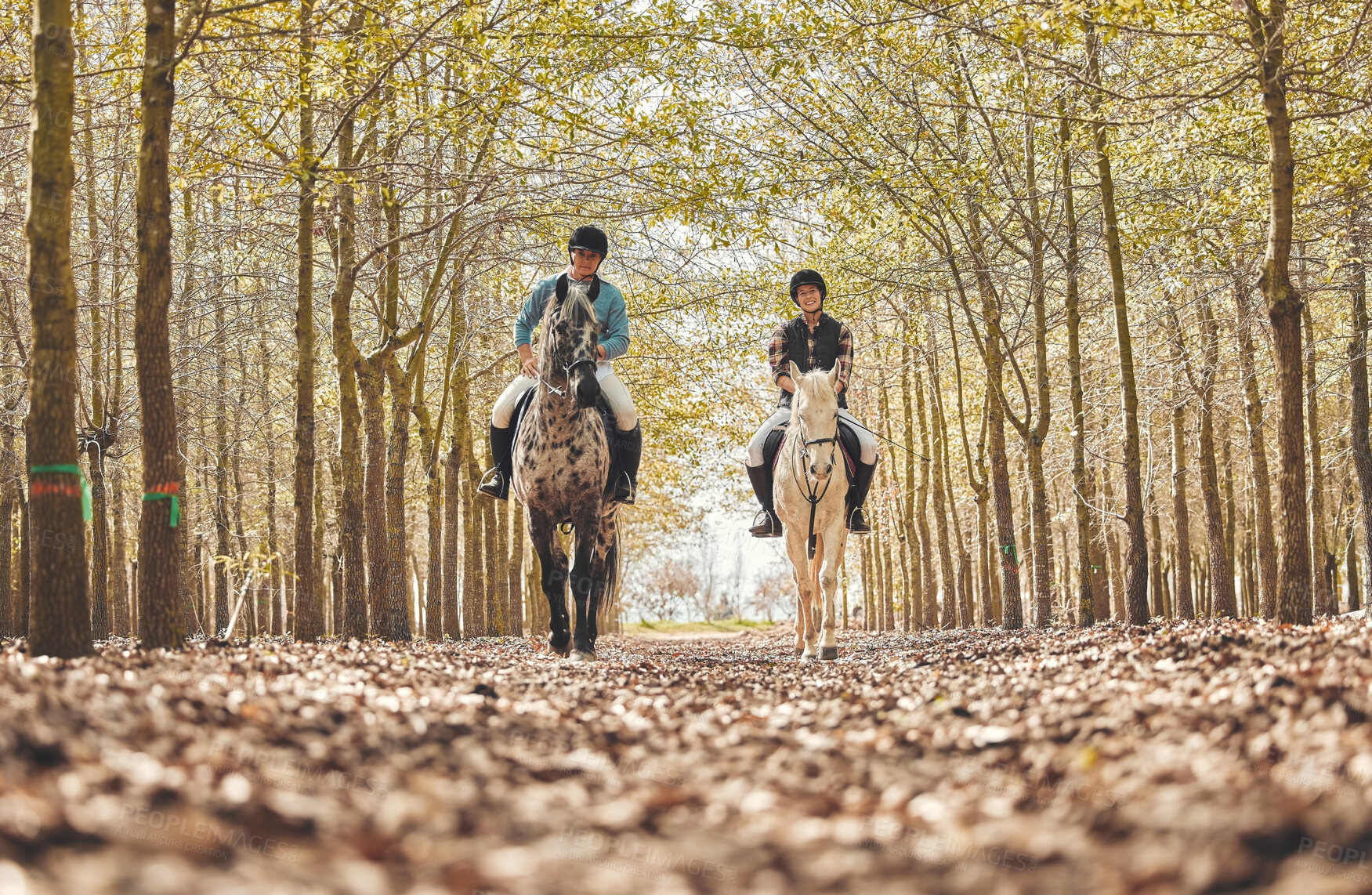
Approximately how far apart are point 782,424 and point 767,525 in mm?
1416

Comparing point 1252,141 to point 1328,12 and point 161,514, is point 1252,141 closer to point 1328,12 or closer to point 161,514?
point 1328,12

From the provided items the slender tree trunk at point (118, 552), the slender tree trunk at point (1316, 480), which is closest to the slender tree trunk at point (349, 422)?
the slender tree trunk at point (118, 552)

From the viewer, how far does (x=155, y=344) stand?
788cm

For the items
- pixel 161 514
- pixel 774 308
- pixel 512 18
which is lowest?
pixel 161 514

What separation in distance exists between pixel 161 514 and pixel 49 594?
117cm

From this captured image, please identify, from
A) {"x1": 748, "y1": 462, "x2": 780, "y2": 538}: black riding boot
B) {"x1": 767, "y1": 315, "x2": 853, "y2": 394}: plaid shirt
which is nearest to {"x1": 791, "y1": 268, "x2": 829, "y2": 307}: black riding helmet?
{"x1": 767, "y1": 315, "x2": 853, "y2": 394}: plaid shirt

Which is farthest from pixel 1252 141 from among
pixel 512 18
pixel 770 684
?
pixel 770 684

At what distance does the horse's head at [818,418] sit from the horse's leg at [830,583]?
1.06m

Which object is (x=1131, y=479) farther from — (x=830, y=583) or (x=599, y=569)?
(x=599, y=569)

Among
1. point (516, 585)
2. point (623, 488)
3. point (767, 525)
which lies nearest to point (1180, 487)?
point (767, 525)

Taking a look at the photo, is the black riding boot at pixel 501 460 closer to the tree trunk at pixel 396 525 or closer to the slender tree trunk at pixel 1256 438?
the tree trunk at pixel 396 525

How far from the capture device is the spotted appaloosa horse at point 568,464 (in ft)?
33.5

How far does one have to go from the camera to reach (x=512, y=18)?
41.8ft

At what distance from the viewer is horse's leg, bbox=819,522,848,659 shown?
39.4 ft
